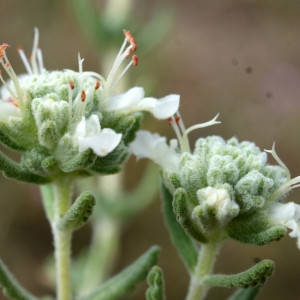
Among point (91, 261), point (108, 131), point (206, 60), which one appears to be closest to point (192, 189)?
point (108, 131)

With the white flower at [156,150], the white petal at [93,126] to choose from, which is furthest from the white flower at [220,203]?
the white petal at [93,126]

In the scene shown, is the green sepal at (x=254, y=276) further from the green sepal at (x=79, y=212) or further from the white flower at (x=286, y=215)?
the green sepal at (x=79, y=212)

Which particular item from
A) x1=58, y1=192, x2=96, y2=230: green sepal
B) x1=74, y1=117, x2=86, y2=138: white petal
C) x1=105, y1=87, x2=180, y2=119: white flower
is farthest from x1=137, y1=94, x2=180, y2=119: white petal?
x1=58, y1=192, x2=96, y2=230: green sepal

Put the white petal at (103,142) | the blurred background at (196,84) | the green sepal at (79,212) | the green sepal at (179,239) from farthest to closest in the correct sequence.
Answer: the blurred background at (196,84) < the green sepal at (179,239) < the green sepal at (79,212) < the white petal at (103,142)

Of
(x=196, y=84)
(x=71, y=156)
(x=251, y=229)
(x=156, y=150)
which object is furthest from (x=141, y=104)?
(x=196, y=84)

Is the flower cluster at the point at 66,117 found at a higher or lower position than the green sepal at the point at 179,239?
higher

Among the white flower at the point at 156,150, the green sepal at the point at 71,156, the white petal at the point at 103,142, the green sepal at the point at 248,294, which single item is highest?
the white petal at the point at 103,142

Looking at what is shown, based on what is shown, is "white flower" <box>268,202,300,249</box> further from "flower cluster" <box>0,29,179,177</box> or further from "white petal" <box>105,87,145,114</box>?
"white petal" <box>105,87,145,114</box>
